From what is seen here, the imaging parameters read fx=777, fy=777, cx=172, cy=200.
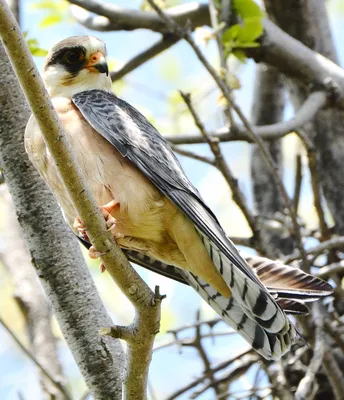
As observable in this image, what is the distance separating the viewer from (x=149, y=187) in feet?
14.1

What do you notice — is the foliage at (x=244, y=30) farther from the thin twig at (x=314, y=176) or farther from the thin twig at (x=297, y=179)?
the thin twig at (x=297, y=179)

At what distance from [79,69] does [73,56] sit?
4.3 inches

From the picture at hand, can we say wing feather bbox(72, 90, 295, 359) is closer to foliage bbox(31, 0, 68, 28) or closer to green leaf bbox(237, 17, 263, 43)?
green leaf bbox(237, 17, 263, 43)

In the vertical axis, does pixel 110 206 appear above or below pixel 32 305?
below

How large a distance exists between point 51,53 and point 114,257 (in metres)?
2.38

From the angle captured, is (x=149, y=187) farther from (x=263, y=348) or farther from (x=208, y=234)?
(x=263, y=348)

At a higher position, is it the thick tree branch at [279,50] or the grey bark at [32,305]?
the thick tree branch at [279,50]

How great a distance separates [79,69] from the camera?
5199mm

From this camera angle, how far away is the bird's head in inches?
203

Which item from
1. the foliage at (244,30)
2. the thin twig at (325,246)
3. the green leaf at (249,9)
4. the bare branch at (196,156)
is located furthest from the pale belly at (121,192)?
the green leaf at (249,9)

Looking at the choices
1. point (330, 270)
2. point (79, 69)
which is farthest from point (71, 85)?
point (330, 270)

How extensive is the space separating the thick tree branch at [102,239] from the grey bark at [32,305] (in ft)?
4.50

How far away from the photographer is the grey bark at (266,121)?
21.5ft

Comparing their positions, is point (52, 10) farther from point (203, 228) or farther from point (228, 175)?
point (203, 228)
